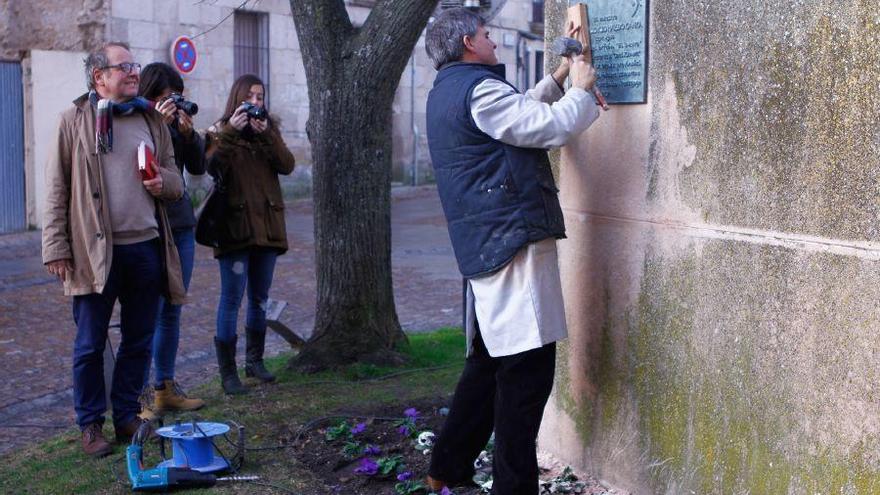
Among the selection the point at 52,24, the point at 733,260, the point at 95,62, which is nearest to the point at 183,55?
the point at 52,24

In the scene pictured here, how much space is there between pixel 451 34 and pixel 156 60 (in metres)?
14.3

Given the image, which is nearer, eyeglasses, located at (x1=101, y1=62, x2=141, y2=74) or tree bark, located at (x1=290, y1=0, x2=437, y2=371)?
eyeglasses, located at (x1=101, y1=62, x2=141, y2=74)

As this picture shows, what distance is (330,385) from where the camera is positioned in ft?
21.3

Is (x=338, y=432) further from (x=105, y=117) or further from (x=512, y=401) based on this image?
(x=105, y=117)

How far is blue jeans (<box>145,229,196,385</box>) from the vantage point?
19.3 feet

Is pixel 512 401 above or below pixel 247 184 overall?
below

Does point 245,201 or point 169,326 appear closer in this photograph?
point 169,326

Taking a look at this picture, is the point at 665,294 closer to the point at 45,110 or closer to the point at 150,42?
the point at 45,110

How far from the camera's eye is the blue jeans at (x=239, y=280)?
20.4ft

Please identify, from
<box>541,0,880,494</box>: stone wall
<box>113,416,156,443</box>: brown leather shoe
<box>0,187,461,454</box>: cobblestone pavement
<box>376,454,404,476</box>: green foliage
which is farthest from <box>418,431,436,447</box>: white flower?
<box>0,187,461,454</box>: cobblestone pavement

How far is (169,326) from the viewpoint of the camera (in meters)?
5.95

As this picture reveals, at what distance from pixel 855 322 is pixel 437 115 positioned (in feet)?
5.20

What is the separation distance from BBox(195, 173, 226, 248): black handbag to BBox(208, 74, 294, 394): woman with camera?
0.06ft

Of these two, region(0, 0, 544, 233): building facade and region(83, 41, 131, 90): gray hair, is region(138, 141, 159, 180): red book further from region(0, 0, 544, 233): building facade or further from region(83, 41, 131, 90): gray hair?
region(0, 0, 544, 233): building facade
